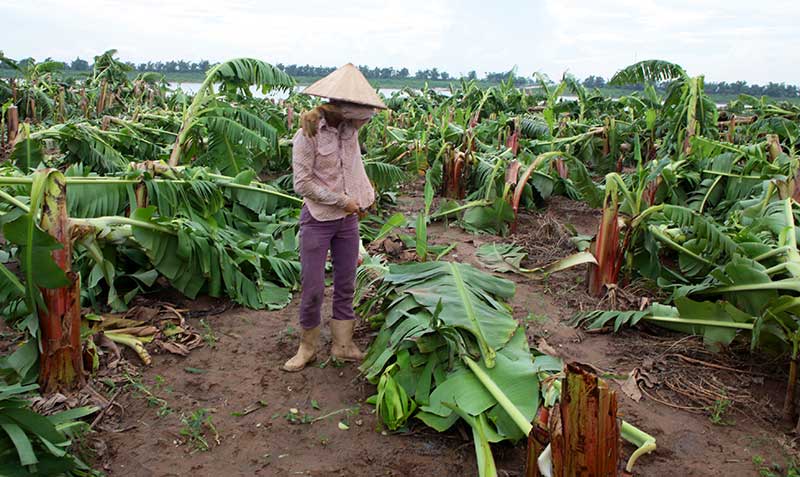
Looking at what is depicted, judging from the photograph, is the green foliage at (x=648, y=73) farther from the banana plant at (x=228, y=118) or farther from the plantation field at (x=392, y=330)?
the banana plant at (x=228, y=118)

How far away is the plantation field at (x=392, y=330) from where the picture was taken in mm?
3061

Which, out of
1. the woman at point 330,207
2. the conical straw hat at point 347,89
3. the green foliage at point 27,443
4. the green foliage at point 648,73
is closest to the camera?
the green foliage at point 27,443

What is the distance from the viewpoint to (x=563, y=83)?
1260 centimetres

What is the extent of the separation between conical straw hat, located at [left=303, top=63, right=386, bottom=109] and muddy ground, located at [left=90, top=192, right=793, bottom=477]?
1.72m

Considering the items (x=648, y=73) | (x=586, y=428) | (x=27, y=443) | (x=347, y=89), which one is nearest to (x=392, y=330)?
(x=347, y=89)

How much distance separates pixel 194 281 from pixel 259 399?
1547mm

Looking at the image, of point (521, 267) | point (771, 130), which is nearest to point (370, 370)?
point (521, 267)

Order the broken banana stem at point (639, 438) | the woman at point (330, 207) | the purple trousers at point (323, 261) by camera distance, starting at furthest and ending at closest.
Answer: the purple trousers at point (323, 261) < the woman at point (330, 207) < the broken banana stem at point (639, 438)

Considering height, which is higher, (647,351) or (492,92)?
(492,92)

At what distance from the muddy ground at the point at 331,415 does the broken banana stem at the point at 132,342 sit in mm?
82

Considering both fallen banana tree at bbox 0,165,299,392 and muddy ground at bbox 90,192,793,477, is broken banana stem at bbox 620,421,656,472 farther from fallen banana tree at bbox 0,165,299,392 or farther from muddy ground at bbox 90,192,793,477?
fallen banana tree at bbox 0,165,299,392

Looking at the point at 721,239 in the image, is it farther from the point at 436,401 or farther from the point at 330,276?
the point at 330,276

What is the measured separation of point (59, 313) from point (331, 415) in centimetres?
156

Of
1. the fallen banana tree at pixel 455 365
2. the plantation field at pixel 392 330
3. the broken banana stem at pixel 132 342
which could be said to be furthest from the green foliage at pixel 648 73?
the broken banana stem at pixel 132 342
